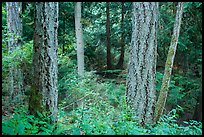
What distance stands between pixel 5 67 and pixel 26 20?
5183 mm

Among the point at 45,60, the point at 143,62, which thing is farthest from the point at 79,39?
the point at 45,60

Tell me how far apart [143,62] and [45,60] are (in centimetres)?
249

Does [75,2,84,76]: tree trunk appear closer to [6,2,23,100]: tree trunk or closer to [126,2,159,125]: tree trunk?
[6,2,23,100]: tree trunk

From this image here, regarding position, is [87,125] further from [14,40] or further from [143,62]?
[14,40]

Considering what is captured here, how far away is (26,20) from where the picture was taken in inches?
427

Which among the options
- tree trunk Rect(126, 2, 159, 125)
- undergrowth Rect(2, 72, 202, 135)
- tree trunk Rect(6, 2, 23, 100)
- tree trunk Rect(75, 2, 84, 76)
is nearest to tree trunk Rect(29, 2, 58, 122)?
undergrowth Rect(2, 72, 202, 135)

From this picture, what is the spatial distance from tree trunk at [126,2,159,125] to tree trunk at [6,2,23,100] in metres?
3.59

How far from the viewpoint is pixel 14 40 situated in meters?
7.65

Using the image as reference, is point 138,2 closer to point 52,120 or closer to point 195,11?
point 52,120

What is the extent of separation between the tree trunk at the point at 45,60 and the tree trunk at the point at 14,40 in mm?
3007

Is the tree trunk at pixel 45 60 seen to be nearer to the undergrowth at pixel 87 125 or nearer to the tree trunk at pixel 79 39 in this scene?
the undergrowth at pixel 87 125

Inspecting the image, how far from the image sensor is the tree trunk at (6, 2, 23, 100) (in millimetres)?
7102

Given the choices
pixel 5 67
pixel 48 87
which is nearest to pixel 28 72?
pixel 5 67

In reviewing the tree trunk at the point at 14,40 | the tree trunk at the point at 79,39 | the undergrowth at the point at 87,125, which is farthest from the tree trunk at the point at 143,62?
the tree trunk at the point at 79,39
